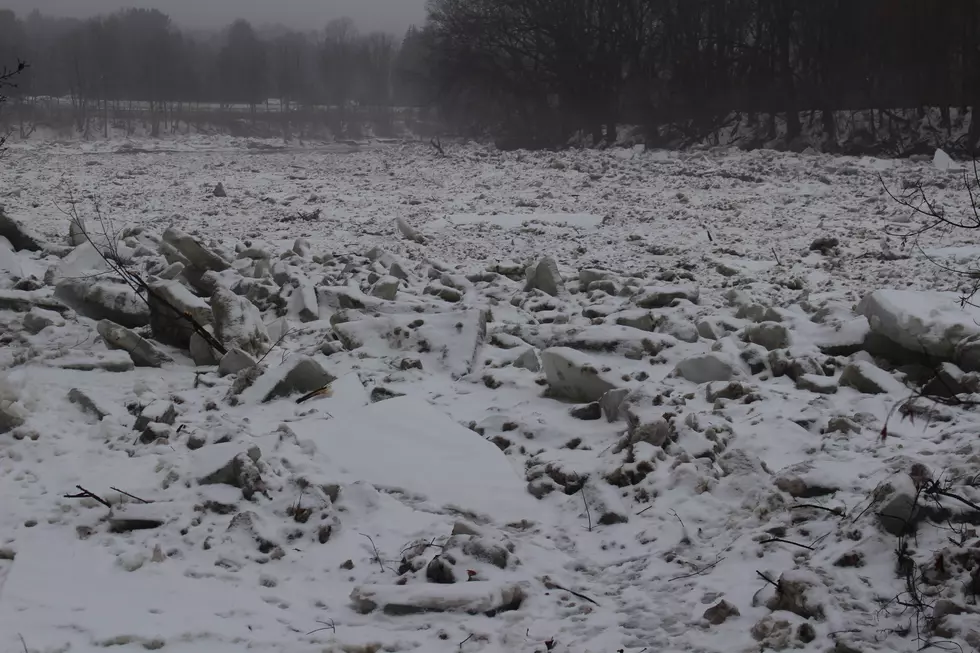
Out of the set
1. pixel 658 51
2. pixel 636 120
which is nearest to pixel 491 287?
pixel 636 120

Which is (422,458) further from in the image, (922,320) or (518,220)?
(518,220)

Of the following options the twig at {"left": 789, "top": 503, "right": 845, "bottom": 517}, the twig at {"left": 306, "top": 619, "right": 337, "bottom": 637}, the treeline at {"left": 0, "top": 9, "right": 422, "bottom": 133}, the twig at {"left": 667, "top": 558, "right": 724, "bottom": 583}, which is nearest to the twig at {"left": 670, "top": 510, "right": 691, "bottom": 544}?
the twig at {"left": 667, "top": 558, "right": 724, "bottom": 583}

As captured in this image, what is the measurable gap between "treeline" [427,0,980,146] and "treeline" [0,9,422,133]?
77.7ft

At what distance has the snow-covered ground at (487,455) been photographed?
3270mm

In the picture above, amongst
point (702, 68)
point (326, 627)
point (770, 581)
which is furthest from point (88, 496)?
point (702, 68)

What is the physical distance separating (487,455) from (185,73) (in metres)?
70.0

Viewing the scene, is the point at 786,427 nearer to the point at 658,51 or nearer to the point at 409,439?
the point at 409,439

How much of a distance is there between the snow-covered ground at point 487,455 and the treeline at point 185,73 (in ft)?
166

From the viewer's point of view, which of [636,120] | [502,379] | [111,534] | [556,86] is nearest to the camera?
[111,534]

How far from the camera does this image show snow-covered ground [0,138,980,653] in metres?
3.27

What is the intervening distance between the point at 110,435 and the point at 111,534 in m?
1.15

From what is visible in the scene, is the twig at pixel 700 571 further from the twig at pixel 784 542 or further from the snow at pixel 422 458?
the snow at pixel 422 458

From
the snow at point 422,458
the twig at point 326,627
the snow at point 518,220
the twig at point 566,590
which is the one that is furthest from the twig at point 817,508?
the snow at point 518,220

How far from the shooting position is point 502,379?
20.2 feet
